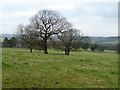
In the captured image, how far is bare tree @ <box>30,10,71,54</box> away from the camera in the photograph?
60.4 meters

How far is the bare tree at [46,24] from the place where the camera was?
60.4 m

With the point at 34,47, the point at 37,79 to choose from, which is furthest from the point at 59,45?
the point at 37,79

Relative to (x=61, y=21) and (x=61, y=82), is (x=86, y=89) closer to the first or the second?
(x=61, y=82)

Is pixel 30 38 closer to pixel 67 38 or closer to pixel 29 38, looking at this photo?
pixel 29 38

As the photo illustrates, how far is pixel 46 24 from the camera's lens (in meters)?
60.4

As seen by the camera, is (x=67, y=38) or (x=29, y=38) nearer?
(x=67, y=38)

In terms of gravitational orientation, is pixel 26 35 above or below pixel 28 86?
above

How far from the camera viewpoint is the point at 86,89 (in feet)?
40.4

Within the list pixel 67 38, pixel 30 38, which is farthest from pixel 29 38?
pixel 67 38

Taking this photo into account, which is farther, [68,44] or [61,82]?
[68,44]

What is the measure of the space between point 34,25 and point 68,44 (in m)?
9.47

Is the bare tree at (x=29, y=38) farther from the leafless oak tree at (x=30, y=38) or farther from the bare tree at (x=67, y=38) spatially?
the bare tree at (x=67, y=38)

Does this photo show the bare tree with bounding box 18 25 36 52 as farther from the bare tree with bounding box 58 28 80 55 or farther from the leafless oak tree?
the bare tree with bounding box 58 28 80 55

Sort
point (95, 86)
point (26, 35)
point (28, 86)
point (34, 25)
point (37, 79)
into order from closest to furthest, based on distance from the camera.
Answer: point (28, 86) → point (95, 86) → point (37, 79) → point (34, 25) → point (26, 35)
